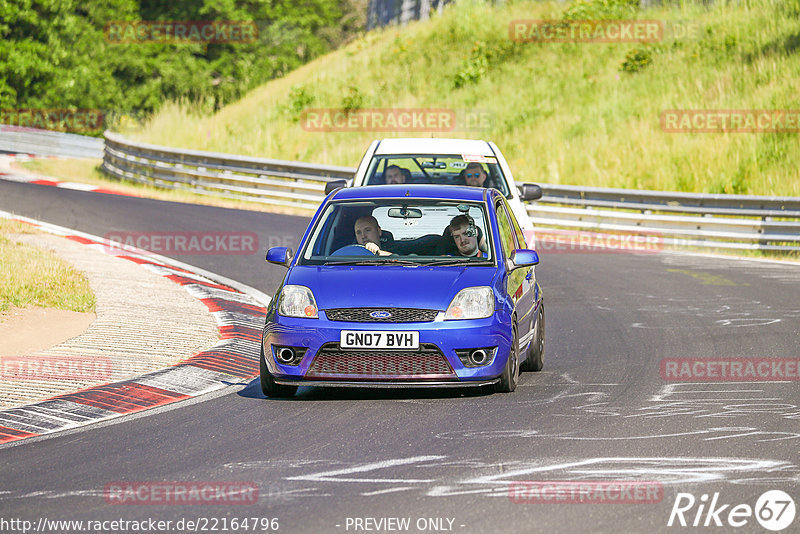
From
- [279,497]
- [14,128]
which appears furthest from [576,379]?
[14,128]

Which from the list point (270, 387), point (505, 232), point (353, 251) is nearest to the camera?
point (270, 387)

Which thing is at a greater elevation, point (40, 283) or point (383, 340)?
point (383, 340)

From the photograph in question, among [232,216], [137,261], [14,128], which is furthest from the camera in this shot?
[14,128]

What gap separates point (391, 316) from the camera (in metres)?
8.40

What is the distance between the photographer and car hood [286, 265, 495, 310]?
847cm

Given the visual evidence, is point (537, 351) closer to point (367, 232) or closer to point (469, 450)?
point (367, 232)

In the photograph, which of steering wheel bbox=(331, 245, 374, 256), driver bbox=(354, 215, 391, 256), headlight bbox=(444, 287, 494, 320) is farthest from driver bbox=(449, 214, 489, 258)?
headlight bbox=(444, 287, 494, 320)

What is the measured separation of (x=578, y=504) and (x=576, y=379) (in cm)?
377

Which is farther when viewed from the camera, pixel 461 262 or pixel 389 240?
pixel 389 240

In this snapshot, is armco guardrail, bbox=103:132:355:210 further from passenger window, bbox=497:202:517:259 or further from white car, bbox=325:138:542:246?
passenger window, bbox=497:202:517:259

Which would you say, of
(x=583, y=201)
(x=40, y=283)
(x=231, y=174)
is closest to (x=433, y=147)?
(x=40, y=283)

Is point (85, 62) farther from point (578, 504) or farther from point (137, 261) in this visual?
point (578, 504)

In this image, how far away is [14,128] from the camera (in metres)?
41.3

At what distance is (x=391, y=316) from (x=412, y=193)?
5.61 ft
